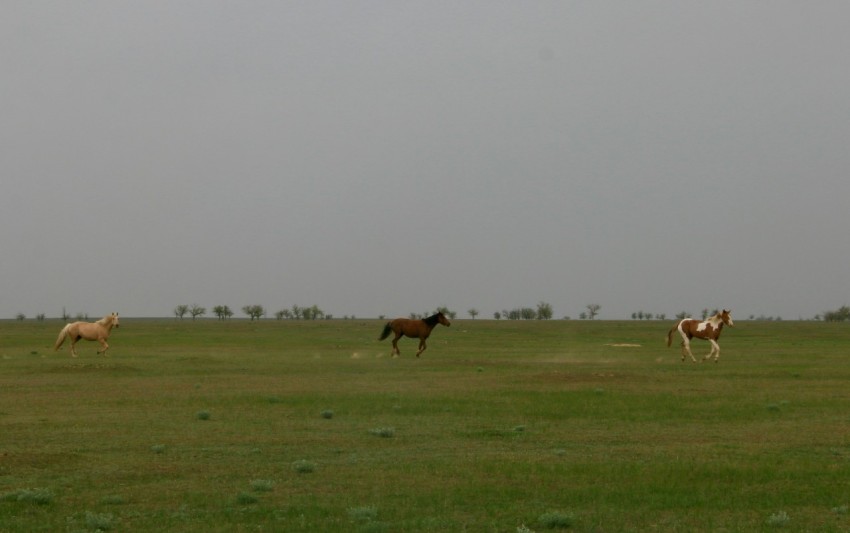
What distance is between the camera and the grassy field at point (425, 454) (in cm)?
1076

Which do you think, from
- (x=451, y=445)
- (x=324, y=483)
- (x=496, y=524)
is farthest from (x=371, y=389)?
(x=496, y=524)

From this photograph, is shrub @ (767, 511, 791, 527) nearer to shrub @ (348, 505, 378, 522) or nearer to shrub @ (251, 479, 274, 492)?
shrub @ (348, 505, 378, 522)

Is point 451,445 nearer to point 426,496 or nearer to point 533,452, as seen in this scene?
point 533,452

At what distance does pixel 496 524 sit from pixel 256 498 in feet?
9.58

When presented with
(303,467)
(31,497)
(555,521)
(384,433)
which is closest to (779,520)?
(555,521)

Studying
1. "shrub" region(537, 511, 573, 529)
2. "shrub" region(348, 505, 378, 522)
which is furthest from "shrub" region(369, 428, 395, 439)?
"shrub" region(537, 511, 573, 529)

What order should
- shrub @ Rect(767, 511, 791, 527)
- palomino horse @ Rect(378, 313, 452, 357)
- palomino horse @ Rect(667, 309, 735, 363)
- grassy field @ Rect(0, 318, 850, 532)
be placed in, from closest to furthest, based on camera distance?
shrub @ Rect(767, 511, 791, 527) < grassy field @ Rect(0, 318, 850, 532) < palomino horse @ Rect(667, 309, 735, 363) < palomino horse @ Rect(378, 313, 452, 357)

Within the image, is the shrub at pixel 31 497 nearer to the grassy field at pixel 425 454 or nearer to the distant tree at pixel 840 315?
the grassy field at pixel 425 454

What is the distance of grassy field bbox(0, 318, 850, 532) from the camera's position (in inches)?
424

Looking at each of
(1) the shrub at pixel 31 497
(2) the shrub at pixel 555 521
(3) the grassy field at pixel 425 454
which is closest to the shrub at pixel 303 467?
(3) the grassy field at pixel 425 454

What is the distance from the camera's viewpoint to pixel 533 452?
15266mm

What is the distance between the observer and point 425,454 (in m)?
15.1

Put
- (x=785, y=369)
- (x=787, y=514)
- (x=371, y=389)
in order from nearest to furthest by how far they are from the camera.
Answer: (x=787, y=514) → (x=371, y=389) → (x=785, y=369)

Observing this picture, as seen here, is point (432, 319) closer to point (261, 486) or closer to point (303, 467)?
point (303, 467)
